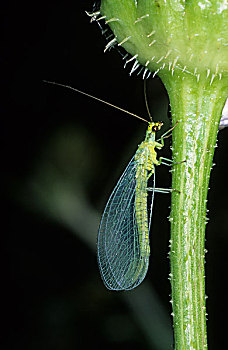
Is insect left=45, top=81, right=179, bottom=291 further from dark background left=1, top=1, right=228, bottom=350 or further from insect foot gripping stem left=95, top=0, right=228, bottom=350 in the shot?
dark background left=1, top=1, right=228, bottom=350

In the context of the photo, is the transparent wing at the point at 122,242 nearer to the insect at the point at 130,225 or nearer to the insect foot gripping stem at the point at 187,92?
the insect at the point at 130,225

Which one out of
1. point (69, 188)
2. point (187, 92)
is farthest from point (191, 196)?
point (69, 188)

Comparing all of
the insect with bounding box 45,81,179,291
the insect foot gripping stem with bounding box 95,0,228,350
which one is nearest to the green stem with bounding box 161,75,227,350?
the insect foot gripping stem with bounding box 95,0,228,350

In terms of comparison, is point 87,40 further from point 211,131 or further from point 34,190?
point 211,131

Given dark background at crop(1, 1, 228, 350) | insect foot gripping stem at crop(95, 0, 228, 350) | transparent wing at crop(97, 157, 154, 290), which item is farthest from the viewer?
dark background at crop(1, 1, 228, 350)

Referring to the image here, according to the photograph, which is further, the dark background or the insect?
the dark background

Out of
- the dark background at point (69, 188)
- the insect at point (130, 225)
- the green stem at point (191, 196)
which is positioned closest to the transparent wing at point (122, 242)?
the insect at point (130, 225)

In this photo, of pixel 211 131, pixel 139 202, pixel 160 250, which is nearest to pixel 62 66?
pixel 160 250
